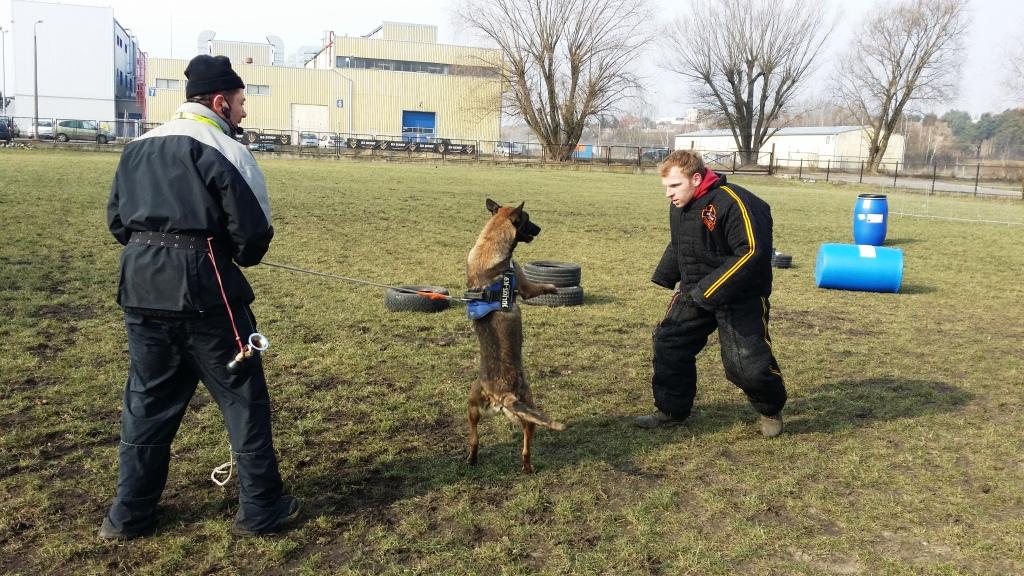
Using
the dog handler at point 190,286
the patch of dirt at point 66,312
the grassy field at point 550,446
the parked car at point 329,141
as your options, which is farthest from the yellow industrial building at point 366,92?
the dog handler at point 190,286

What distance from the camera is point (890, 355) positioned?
6922 millimetres

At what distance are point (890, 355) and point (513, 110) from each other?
166 ft

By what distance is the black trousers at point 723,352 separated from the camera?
4.56m

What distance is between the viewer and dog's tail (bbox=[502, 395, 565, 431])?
12.9 feet

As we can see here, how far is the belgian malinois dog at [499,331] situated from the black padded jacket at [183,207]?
141 centimetres

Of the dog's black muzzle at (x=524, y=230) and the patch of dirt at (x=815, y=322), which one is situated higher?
the dog's black muzzle at (x=524, y=230)

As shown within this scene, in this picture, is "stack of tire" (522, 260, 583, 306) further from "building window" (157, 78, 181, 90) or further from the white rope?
"building window" (157, 78, 181, 90)

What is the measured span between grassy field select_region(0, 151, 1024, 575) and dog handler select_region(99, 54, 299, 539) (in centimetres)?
29

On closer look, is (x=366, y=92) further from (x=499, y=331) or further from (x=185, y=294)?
(x=185, y=294)

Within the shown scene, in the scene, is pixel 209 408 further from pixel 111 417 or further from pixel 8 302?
pixel 8 302

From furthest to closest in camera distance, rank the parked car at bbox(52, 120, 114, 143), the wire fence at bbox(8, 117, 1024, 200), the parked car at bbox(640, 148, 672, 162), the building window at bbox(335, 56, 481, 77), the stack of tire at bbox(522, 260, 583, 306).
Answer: the building window at bbox(335, 56, 481, 77) < the parked car at bbox(640, 148, 672, 162) < the parked car at bbox(52, 120, 114, 143) < the wire fence at bbox(8, 117, 1024, 200) < the stack of tire at bbox(522, 260, 583, 306)

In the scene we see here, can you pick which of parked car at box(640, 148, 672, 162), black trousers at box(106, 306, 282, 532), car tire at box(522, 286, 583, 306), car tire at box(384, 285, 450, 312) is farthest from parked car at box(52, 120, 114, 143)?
black trousers at box(106, 306, 282, 532)

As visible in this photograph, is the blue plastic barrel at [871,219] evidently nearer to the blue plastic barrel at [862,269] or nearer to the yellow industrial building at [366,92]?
the blue plastic barrel at [862,269]

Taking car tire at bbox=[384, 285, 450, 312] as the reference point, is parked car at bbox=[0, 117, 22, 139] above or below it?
above
